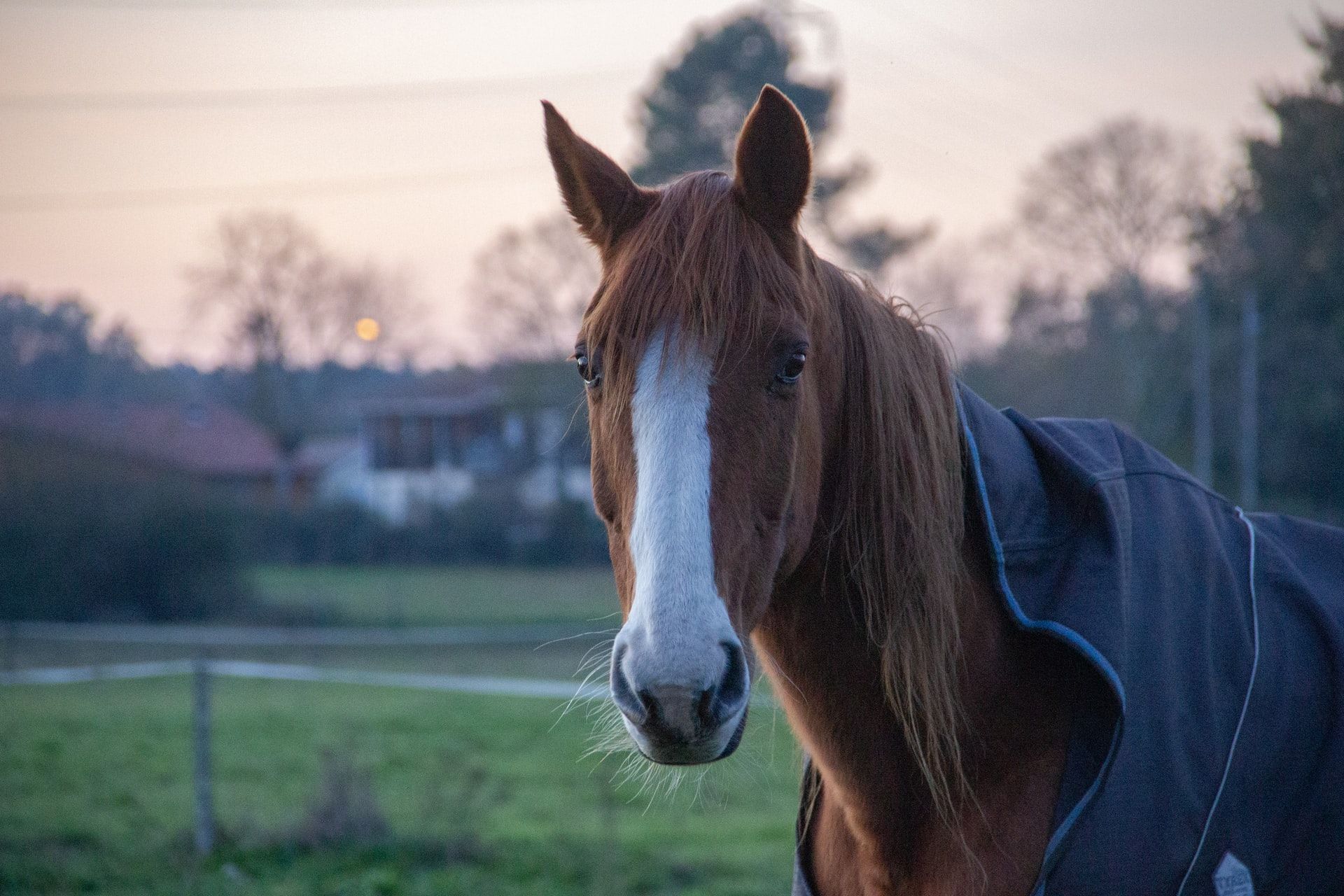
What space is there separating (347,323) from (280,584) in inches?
234

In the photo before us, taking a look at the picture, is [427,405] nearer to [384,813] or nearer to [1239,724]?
[384,813]

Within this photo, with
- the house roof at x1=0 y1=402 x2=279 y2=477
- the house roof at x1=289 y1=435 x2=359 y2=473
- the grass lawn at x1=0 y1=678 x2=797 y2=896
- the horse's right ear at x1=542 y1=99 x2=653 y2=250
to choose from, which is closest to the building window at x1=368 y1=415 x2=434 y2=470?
the house roof at x1=289 y1=435 x2=359 y2=473

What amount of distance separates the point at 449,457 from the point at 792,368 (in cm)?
3340

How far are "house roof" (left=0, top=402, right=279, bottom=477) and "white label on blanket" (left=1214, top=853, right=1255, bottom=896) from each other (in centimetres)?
1239

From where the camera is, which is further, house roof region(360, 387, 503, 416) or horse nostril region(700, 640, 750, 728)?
house roof region(360, 387, 503, 416)

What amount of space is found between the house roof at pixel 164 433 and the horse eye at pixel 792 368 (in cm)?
1201

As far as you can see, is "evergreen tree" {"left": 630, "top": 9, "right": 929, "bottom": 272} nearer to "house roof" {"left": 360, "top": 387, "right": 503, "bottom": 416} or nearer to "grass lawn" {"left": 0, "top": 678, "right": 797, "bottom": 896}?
"grass lawn" {"left": 0, "top": 678, "right": 797, "bottom": 896}

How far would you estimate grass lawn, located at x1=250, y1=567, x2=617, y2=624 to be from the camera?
63.1 feet

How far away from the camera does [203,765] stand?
18.7ft

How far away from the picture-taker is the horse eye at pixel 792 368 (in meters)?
1.70

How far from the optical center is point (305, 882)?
5.09m

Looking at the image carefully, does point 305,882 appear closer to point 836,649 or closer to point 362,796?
point 362,796

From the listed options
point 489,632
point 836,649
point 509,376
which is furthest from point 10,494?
point 836,649

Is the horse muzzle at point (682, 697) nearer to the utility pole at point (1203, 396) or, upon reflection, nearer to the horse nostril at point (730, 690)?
the horse nostril at point (730, 690)
